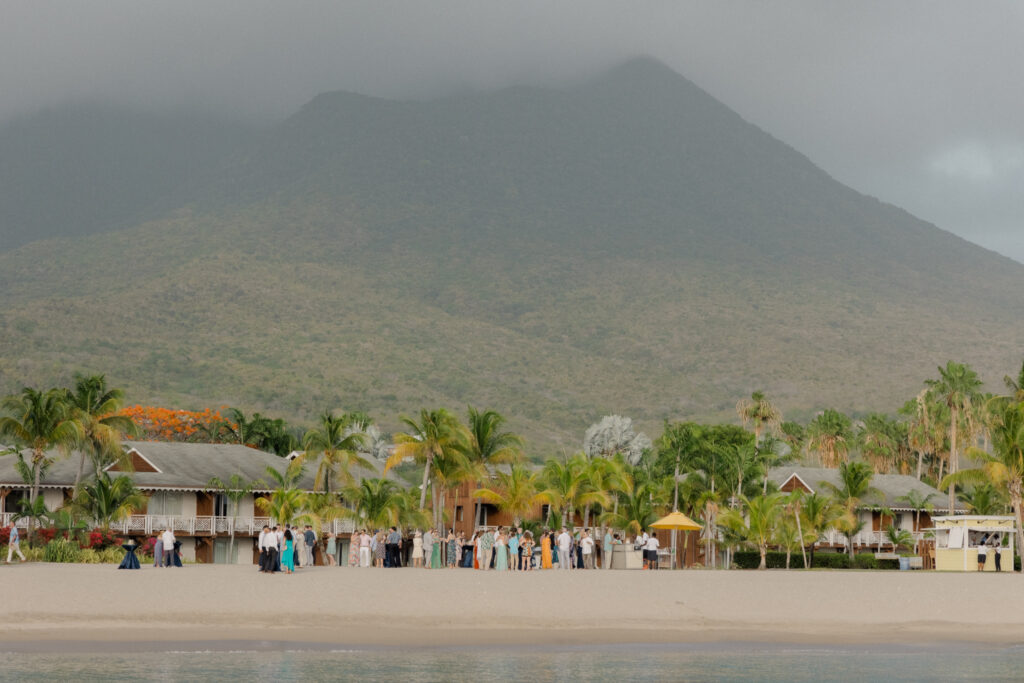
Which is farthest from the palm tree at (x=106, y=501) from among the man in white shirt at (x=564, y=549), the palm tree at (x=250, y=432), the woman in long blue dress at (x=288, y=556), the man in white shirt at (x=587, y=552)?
the palm tree at (x=250, y=432)

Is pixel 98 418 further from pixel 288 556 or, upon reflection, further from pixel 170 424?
pixel 170 424

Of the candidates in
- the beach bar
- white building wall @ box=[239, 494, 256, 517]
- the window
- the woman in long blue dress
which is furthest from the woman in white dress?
the beach bar

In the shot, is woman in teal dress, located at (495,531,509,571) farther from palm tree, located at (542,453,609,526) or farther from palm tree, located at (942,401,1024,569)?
palm tree, located at (942,401,1024,569)

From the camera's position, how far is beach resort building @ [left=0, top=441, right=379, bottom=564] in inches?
2180

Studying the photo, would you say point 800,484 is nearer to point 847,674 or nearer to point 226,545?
point 226,545

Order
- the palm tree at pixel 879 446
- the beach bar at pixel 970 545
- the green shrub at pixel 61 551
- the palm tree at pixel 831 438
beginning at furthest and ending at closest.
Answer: the palm tree at pixel 831 438
the palm tree at pixel 879 446
the beach bar at pixel 970 545
the green shrub at pixel 61 551

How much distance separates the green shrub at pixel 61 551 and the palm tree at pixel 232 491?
1162 cm

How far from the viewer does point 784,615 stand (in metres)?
35.0

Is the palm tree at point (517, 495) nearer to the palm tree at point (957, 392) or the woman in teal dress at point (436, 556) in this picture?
the woman in teal dress at point (436, 556)

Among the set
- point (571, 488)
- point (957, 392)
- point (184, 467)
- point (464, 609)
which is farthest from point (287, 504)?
point (957, 392)

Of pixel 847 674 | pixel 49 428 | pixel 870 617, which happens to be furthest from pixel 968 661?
pixel 49 428

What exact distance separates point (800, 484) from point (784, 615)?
40.6 meters

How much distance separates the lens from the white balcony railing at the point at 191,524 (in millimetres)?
53781

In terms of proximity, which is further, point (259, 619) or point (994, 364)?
point (994, 364)
